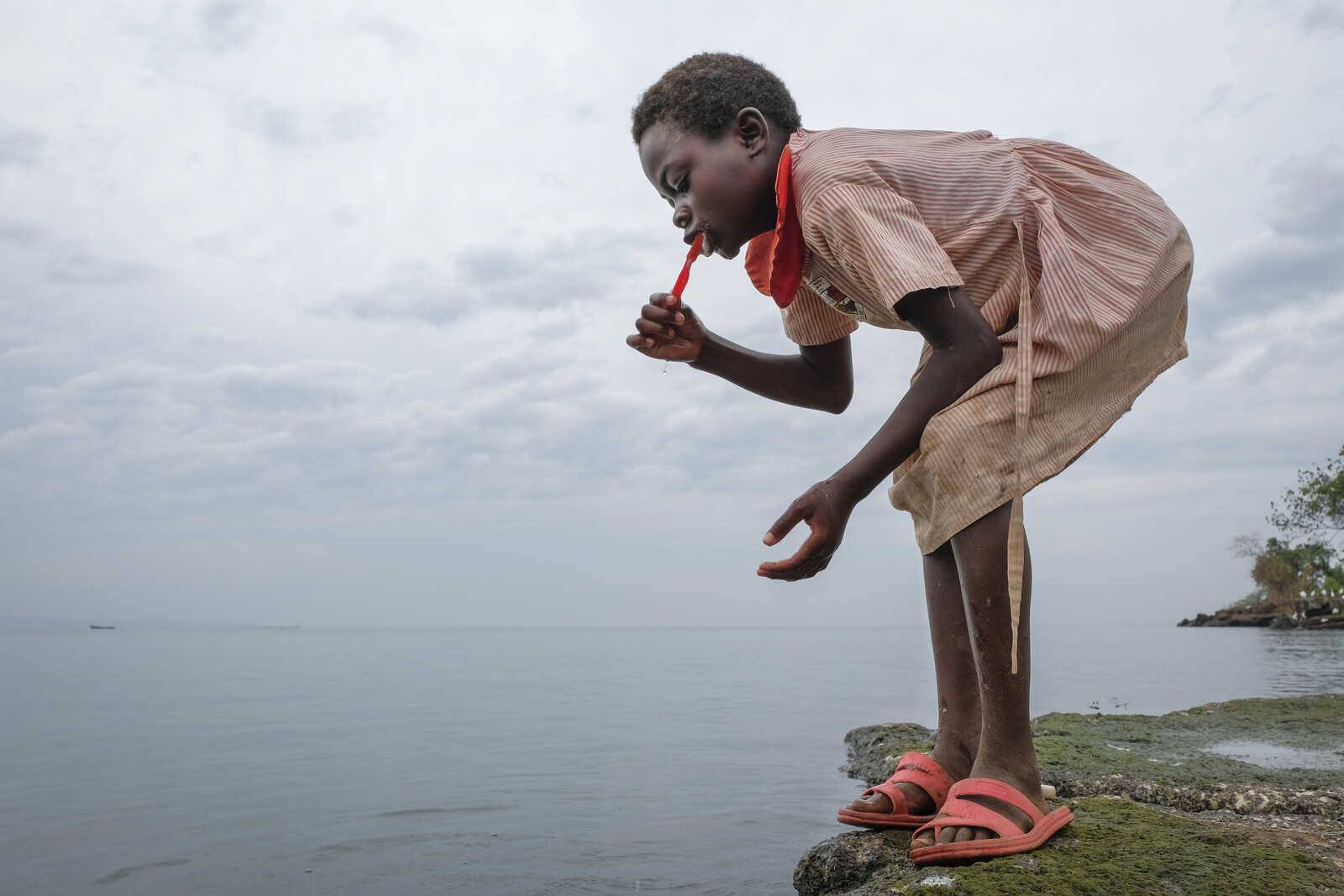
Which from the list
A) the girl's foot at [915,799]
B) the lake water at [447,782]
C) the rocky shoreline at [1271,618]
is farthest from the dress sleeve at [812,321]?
the rocky shoreline at [1271,618]

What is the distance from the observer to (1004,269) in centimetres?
194

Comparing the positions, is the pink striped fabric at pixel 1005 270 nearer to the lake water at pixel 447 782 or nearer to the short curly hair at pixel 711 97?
the short curly hair at pixel 711 97

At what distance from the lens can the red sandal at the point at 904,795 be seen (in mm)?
2033

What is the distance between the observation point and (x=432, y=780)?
3.83 meters

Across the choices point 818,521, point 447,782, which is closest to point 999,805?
point 818,521

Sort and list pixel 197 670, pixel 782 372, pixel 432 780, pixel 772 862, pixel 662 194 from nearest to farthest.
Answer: pixel 662 194
pixel 772 862
pixel 782 372
pixel 432 780
pixel 197 670

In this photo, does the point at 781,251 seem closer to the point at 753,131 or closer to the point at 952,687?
the point at 753,131

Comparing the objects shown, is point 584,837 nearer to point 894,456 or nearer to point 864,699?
point 894,456

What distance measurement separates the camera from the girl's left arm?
5.38 feet

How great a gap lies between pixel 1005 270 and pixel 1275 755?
8.04 feet

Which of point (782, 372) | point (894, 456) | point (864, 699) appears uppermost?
point (782, 372)

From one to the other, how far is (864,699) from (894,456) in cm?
610

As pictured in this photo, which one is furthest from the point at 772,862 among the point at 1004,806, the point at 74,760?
the point at 74,760

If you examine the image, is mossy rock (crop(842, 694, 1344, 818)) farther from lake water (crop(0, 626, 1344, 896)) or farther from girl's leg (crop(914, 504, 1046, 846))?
girl's leg (crop(914, 504, 1046, 846))
